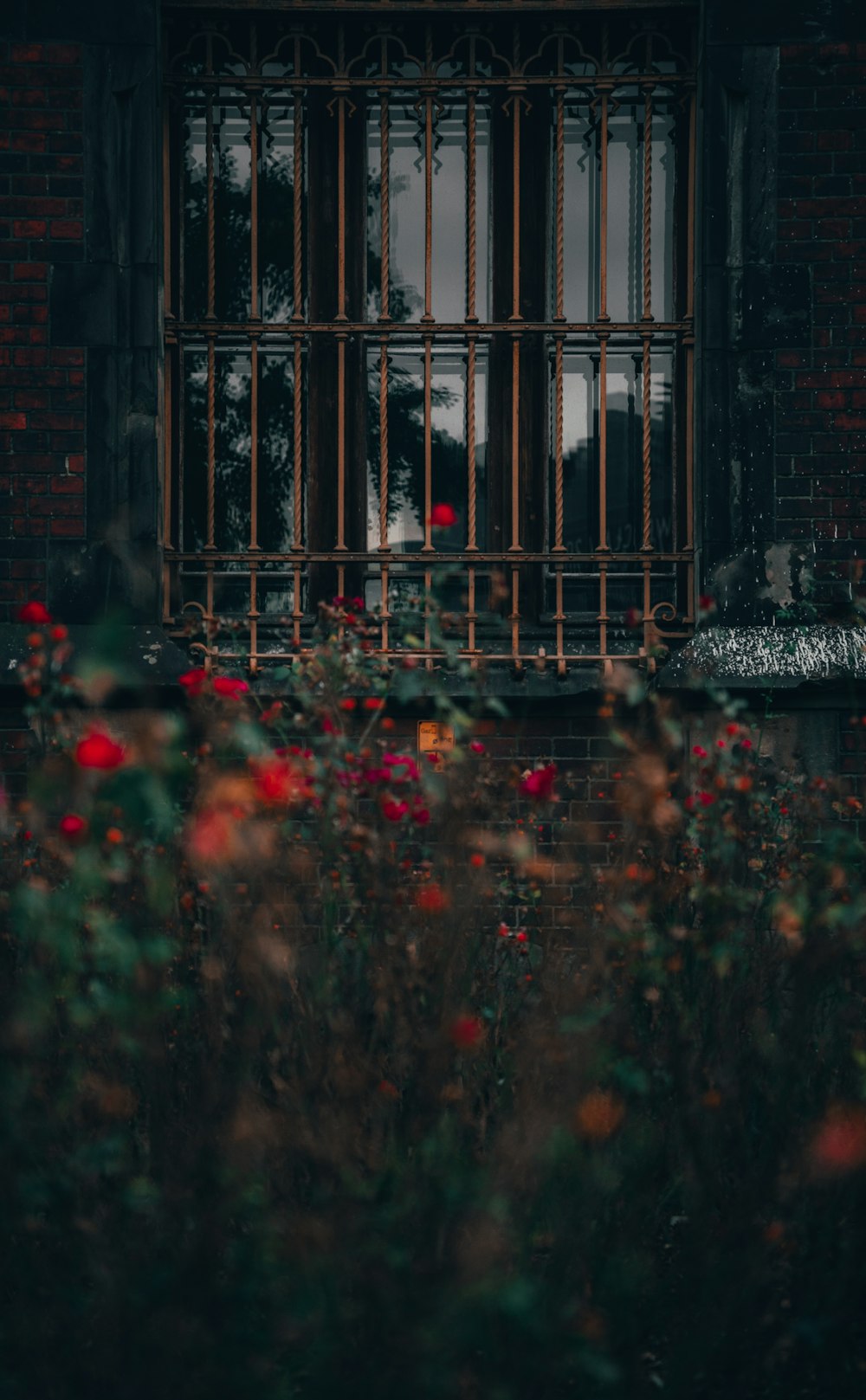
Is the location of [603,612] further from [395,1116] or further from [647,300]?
[395,1116]

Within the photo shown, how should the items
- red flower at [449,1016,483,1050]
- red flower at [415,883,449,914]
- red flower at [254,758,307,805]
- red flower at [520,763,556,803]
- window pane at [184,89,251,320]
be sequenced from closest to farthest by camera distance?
red flower at [449,1016,483,1050], red flower at [415,883,449,914], red flower at [254,758,307,805], red flower at [520,763,556,803], window pane at [184,89,251,320]

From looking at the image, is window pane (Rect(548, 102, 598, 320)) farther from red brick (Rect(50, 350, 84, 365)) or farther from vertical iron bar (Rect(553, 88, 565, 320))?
red brick (Rect(50, 350, 84, 365))

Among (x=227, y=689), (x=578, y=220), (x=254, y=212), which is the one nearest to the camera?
(x=227, y=689)

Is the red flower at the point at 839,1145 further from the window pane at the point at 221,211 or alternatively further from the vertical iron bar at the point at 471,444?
the window pane at the point at 221,211

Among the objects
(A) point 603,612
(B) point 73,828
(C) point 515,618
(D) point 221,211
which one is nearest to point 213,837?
(B) point 73,828

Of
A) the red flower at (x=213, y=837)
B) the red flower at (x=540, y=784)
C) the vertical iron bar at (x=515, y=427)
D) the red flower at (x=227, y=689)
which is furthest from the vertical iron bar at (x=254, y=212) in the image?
the red flower at (x=213, y=837)

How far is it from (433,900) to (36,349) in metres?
3.09

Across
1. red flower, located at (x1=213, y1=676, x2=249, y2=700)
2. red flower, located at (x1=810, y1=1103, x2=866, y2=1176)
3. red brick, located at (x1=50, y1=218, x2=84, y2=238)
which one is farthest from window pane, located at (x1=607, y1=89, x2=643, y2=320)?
red flower, located at (x1=810, y1=1103, x2=866, y2=1176)

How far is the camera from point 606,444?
190 inches

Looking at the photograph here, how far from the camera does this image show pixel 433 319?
186 inches

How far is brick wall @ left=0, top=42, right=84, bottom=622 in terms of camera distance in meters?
4.49

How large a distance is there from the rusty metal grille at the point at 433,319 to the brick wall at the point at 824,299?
0.37 metres

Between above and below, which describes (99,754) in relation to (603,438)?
below

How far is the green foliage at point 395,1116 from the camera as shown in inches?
72.1
